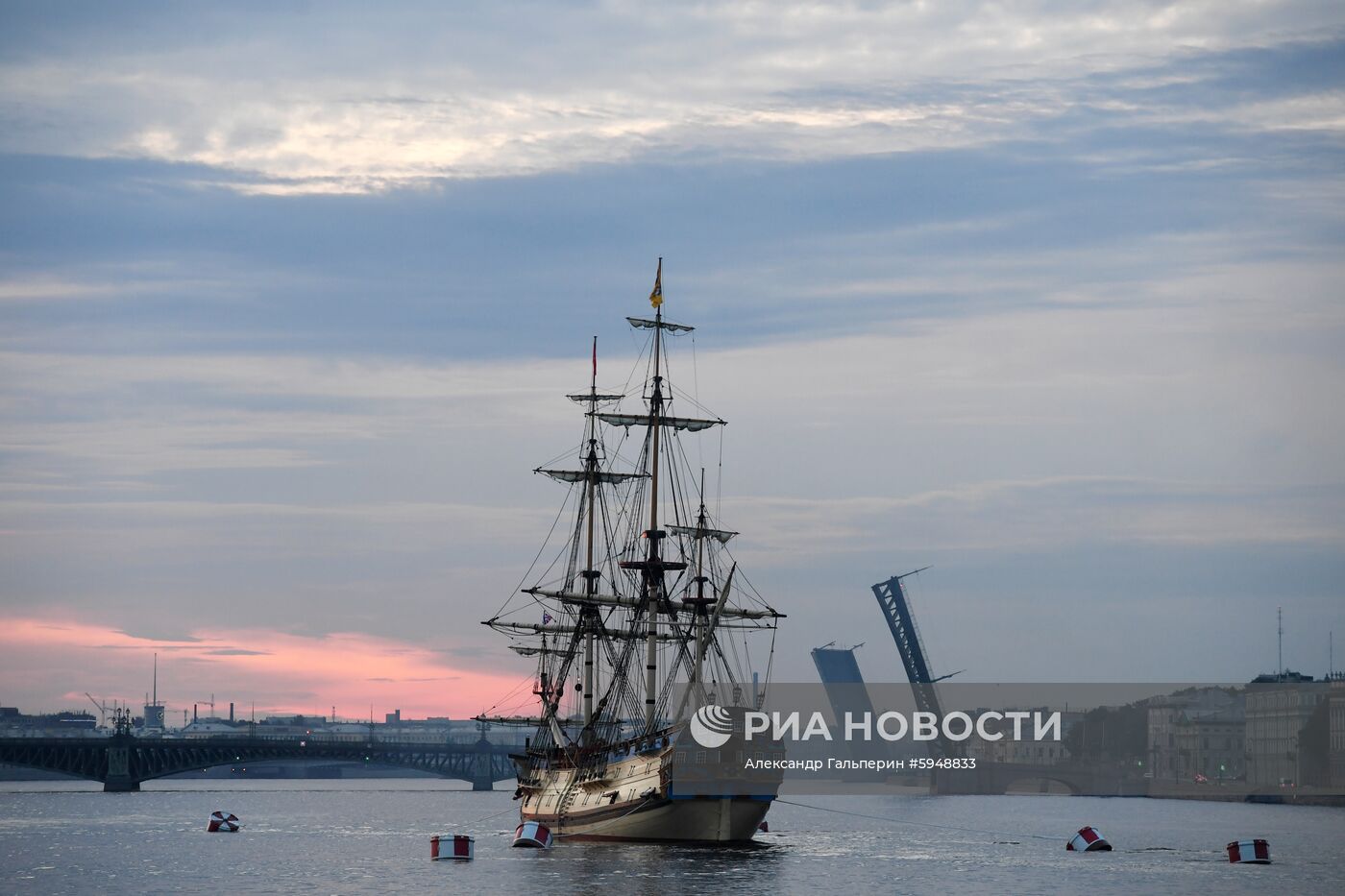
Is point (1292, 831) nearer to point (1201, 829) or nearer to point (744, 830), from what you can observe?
point (1201, 829)

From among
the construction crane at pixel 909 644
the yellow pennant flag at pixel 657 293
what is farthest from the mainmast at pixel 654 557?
the construction crane at pixel 909 644

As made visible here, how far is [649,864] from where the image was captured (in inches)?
2552

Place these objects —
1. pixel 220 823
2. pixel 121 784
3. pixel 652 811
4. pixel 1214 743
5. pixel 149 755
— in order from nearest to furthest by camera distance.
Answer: pixel 652 811
pixel 220 823
pixel 121 784
pixel 149 755
pixel 1214 743

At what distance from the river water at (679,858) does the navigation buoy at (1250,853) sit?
635mm

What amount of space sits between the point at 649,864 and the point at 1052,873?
1457 centimetres

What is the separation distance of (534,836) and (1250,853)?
27.9 meters

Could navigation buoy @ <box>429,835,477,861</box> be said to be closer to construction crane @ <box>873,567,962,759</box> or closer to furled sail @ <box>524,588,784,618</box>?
furled sail @ <box>524,588,784,618</box>

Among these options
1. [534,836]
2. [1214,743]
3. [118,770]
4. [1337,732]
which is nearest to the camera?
[534,836]

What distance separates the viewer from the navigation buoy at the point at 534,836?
7456 centimetres

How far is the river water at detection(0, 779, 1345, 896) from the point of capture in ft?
199

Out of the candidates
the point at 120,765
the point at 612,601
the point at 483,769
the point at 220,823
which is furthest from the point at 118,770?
the point at 612,601

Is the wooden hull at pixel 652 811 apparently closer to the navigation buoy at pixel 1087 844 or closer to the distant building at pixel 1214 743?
the navigation buoy at pixel 1087 844

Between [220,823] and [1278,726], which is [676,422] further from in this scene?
[1278,726]

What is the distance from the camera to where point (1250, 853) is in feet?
235
